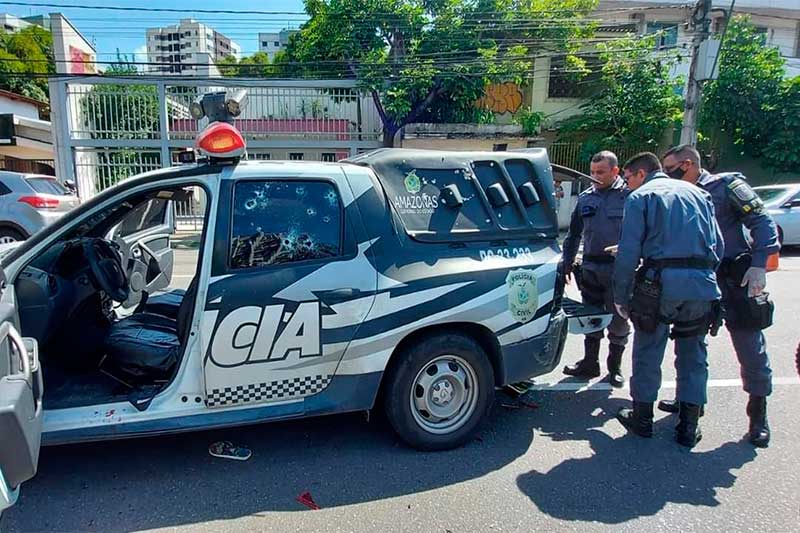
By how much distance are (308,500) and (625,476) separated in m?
1.76

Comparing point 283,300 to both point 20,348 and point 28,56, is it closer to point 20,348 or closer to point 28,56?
point 20,348

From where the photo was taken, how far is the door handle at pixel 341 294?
279 centimetres

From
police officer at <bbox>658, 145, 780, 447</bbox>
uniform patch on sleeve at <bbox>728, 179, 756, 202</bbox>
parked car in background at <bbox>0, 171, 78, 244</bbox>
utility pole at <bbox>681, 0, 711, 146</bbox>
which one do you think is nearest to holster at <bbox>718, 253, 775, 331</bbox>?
police officer at <bbox>658, 145, 780, 447</bbox>

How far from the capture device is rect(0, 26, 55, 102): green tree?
33344 millimetres

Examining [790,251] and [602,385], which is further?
[790,251]

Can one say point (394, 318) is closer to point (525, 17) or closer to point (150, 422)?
point (150, 422)

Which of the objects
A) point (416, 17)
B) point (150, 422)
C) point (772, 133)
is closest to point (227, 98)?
point (150, 422)

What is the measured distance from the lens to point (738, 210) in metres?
3.33

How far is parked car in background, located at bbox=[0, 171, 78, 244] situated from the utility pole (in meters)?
13.4

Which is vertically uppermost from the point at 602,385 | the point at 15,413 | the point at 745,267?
the point at 745,267

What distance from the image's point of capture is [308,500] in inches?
104

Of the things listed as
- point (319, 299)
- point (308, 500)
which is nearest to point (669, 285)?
point (319, 299)

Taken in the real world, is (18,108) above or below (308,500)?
above

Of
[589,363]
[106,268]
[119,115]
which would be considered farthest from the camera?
[119,115]
